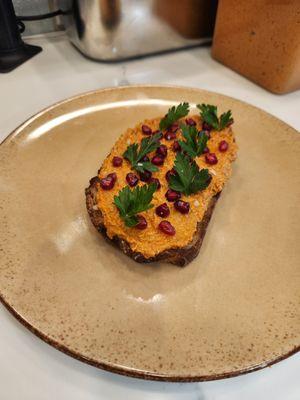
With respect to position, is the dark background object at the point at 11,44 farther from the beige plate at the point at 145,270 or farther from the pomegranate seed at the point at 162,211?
the pomegranate seed at the point at 162,211

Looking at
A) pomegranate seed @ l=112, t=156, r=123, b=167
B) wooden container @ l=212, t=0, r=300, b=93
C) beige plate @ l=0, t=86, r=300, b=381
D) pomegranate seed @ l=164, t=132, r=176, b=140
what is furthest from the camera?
wooden container @ l=212, t=0, r=300, b=93

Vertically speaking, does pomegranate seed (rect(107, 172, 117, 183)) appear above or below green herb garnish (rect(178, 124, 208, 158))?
below

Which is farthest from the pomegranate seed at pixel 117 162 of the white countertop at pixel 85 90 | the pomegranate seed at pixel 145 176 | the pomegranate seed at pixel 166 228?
the white countertop at pixel 85 90

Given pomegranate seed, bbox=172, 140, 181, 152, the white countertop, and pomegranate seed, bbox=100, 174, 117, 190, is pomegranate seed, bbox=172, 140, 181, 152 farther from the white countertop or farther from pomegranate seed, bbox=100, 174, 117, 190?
the white countertop

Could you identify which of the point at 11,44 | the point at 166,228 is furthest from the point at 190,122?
the point at 11,44

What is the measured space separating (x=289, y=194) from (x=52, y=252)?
985 mm

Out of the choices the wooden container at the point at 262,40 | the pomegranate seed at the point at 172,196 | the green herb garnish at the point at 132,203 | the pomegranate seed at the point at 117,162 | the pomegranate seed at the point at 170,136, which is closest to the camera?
the green herb garnish at the point at 132,203

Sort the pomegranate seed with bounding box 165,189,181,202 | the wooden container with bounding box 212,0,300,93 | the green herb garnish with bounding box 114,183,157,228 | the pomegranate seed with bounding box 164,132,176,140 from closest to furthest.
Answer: the green herb garnish with bounding box 114,183,157,228, the pomegranate seed with bounding box 165,189,181,202, the pomegranate seed with bounding box 164,132,176,140, the wooden container with bounding box 212,0,300,93

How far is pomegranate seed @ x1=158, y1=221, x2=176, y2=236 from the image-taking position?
1176 millimetres

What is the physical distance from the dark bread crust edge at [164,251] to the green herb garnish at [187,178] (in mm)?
115


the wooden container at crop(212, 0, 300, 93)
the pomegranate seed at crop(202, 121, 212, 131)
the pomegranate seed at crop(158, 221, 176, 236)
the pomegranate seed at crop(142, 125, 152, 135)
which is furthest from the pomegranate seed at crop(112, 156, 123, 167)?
the wooden container at crop(212, 0, 300, 93)

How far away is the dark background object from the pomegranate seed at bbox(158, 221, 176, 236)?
1.53m

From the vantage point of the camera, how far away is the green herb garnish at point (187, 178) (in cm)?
130

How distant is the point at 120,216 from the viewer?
1188 millimetres
